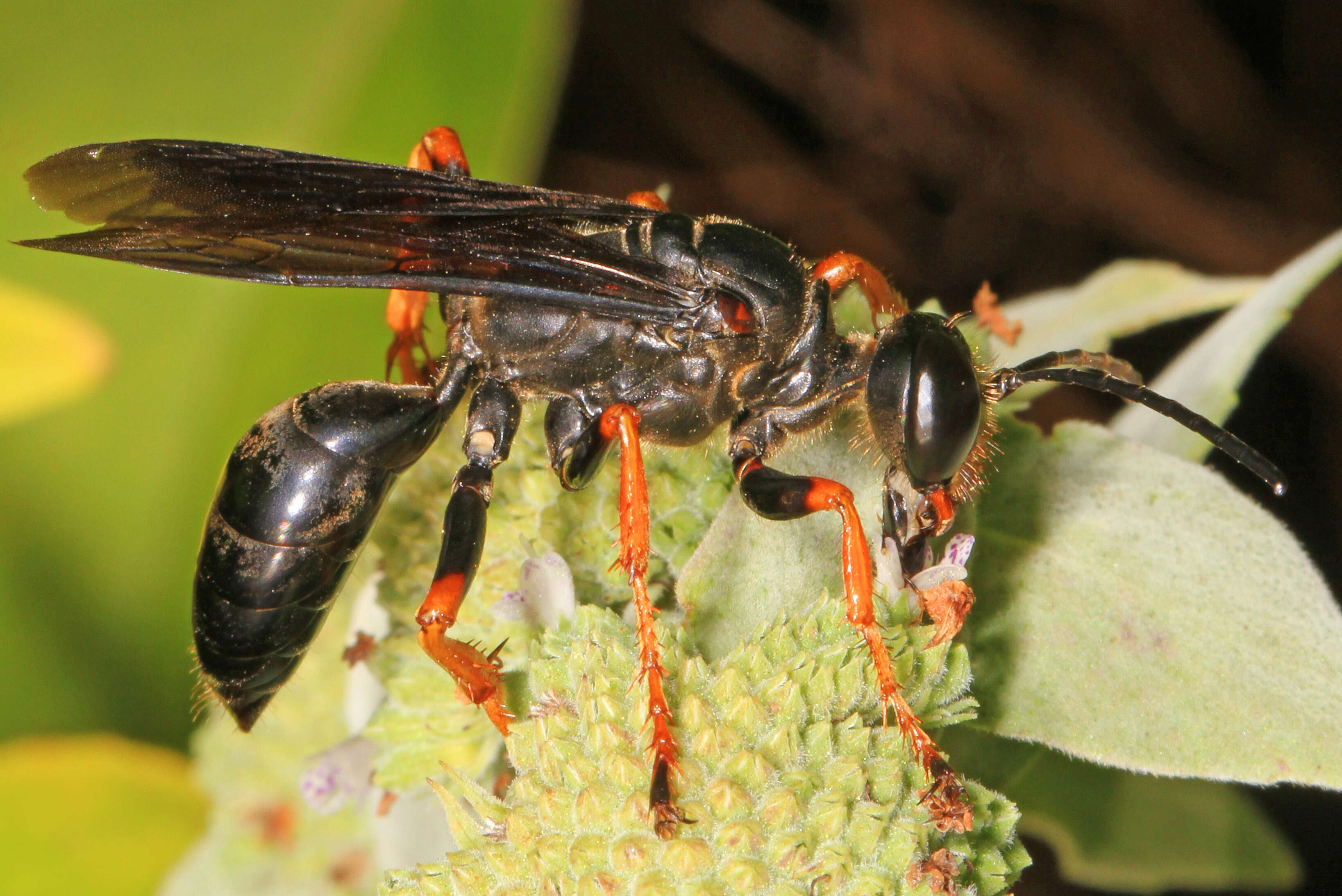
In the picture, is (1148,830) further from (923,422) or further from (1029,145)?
(1029,145)

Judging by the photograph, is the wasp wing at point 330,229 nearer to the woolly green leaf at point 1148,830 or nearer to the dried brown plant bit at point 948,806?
the dried brown plant bit at point 948,806

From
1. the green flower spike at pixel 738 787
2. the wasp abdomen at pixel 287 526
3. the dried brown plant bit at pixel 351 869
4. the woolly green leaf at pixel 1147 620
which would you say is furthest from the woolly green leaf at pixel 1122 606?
the dried brown plant bit at pixel 351 869

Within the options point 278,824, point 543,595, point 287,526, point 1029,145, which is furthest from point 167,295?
point 1029,145

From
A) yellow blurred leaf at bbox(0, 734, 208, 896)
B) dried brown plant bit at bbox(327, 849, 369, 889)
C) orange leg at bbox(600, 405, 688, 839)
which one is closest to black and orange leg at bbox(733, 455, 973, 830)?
orange leg at bbox(600, 405, 688, 839)

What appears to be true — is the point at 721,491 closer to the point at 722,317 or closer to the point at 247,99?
the point at 722,317

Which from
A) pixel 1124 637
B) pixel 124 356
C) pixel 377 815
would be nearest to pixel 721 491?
pixel 1124 637

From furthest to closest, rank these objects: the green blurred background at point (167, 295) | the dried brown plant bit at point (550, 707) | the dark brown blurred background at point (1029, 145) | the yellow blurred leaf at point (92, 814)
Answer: the dark brown blurred background at point (1029, 145) < the green blurred background at point (167, 295) < the yellow blurred leaf at point (92, 814) < the dried brown plant bit at point (550, 707)

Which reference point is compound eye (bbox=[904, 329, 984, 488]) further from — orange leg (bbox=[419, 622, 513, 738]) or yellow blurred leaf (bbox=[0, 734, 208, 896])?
yellow blurred leaf (bbox=[0, 734, 208, 896])
